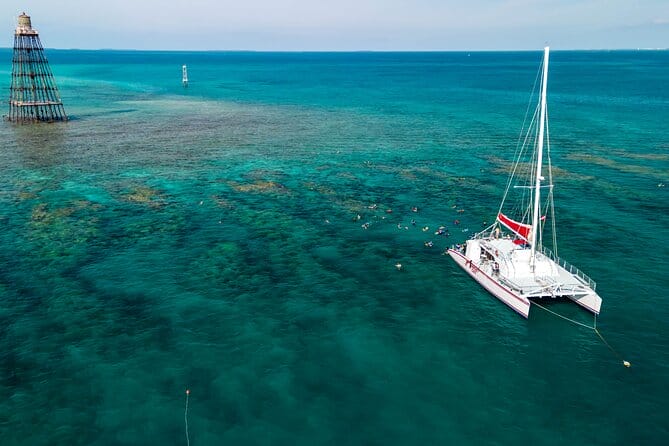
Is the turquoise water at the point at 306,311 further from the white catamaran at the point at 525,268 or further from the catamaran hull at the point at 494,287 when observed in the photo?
the white catamaran at the point at 525,268

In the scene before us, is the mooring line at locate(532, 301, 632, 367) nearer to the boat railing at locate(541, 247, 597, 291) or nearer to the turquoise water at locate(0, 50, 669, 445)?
the turquoise water at locate(0, 50, 669, 445)

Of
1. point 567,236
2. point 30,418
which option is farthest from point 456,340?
point 30,418

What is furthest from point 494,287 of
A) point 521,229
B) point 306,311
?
point 306,311

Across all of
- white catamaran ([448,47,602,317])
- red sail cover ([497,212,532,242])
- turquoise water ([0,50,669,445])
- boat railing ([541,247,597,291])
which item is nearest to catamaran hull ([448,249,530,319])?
white catamaran ([448,47,602,317])

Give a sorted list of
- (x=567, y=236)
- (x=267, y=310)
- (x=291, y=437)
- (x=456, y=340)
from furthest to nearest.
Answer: (x=567, y=236) → (x=267, y=310) → (x=456, y=340) → (x=291, y=437)

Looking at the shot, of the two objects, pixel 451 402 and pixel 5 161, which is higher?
pixel 5 161

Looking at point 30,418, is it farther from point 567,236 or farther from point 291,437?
Answer: point 567,236
